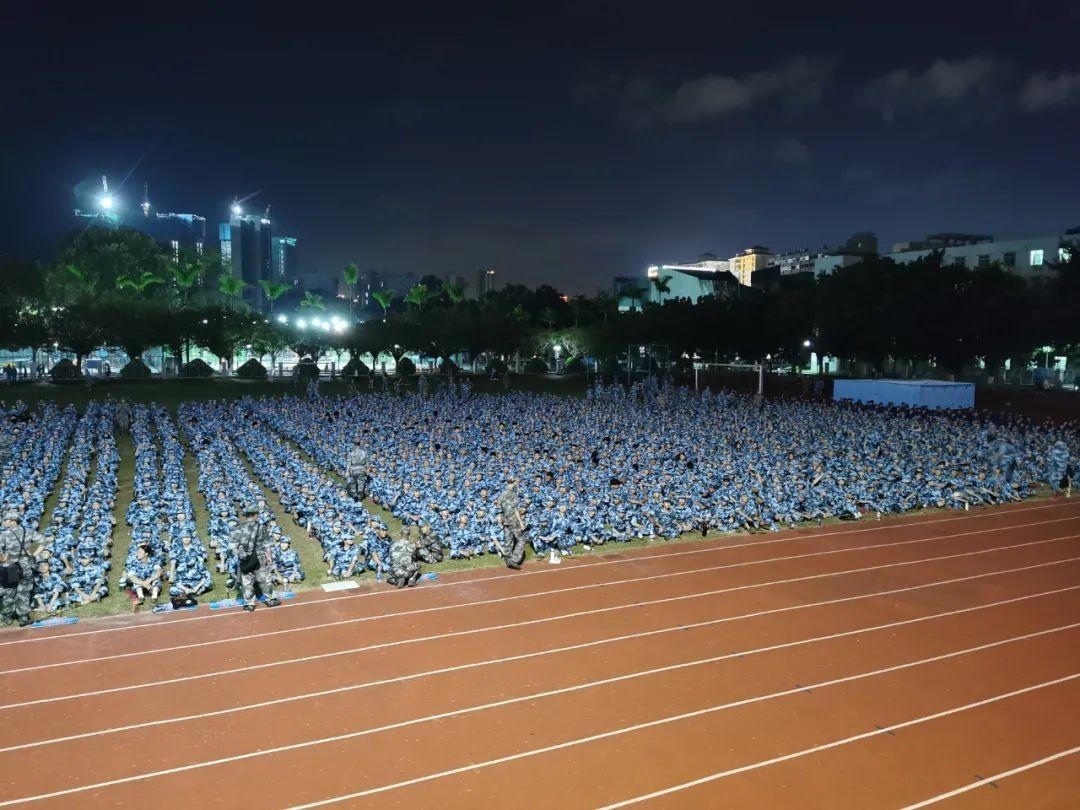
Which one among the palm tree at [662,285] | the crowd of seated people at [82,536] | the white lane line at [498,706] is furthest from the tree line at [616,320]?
the white lane line at [498,706]

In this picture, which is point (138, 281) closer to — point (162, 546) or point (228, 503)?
point (228, 503)

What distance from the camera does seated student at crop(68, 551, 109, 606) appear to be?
973cm

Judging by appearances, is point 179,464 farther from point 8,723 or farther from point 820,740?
point 820,740

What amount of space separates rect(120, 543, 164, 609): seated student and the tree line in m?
40.8

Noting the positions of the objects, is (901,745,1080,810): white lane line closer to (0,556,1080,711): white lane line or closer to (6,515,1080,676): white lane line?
(0,556,1080,711): white lane line

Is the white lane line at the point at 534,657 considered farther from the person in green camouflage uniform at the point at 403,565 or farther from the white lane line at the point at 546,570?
the person in green camouflage uniform at the point at 403,565

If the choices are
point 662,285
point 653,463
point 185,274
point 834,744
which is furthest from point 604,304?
point 834,744

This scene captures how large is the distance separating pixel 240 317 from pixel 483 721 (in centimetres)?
5302

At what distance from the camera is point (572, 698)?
749 cm

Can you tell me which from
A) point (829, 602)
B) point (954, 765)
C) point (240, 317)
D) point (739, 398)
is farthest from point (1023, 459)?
point (240, 317)

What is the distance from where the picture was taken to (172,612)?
9.58 metres

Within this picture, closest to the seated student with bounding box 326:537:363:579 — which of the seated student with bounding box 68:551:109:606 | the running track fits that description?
the running track

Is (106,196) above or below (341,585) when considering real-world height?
above

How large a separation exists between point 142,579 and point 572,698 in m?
6.14
